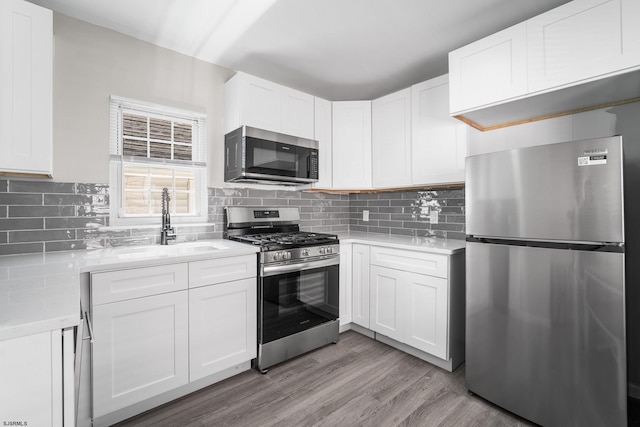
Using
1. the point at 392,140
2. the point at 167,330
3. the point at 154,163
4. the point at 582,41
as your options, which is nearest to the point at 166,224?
the point at 154,163

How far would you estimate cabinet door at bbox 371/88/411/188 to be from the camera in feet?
9.18

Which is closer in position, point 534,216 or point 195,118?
point 534,216

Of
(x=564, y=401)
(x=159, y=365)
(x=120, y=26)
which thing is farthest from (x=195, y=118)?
(x=564, y=401)

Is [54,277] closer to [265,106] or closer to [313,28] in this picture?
[265,106]

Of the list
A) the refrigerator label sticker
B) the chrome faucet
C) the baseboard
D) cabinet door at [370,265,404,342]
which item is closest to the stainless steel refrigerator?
the refrigerator label sticker

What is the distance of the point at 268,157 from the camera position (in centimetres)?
257

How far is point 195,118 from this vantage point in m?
2.61

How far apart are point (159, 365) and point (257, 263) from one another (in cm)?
86

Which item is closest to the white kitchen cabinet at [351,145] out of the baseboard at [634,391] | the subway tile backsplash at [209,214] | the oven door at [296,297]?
the subway tile backsplash at [209,214]

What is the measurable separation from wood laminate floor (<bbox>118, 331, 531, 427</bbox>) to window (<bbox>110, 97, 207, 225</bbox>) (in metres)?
1.38

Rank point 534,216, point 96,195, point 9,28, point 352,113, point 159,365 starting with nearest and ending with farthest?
point 9,28 < point 534,216 < point 159,365 < point 96,195 < point 352,113

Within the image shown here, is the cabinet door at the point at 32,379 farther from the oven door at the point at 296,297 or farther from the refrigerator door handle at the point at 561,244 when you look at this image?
the refrigerator door handle at the point at 561,244

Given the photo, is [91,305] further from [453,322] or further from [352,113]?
[352,113]

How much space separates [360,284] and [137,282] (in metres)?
1.86
